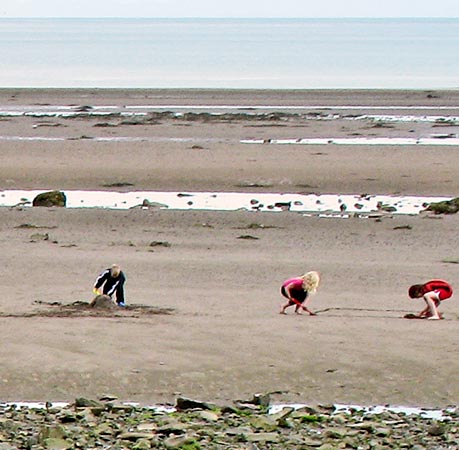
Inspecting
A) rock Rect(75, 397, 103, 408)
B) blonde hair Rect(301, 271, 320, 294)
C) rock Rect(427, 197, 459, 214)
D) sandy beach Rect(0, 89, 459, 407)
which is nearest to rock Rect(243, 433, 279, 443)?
rock Rect(75, 397, 103, 408)

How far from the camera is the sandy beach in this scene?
11.6 meters

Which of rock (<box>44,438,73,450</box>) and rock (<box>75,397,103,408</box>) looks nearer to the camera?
rock (<box>44,438,73,450</box>)

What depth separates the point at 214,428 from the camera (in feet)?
31.3

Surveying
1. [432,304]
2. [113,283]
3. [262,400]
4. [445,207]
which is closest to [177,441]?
[262,400]

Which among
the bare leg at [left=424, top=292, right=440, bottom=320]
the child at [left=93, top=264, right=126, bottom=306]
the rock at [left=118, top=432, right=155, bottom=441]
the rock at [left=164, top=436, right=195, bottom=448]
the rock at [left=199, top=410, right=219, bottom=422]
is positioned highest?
the child at [left=93, top=264, right=126, bottom=306]

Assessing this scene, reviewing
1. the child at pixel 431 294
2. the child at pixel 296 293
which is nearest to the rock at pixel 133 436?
the child at pixel 296 293

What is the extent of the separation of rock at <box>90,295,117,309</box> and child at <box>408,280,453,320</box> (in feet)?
10.4

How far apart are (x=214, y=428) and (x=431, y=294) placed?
4664 mm

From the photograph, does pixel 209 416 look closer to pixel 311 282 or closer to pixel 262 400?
pixel 262 400

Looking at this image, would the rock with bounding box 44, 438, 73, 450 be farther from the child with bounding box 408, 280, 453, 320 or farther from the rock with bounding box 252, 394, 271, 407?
the child with bounding box 408, 280, 453, 320

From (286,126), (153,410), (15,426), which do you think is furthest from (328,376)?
(286,126)

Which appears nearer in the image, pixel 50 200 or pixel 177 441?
pixel 177 441

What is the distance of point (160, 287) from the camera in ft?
52.1

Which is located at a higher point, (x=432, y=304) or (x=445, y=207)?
(x=445, y=207)
